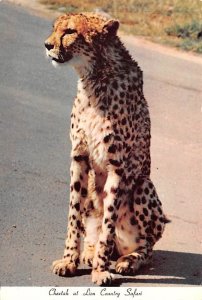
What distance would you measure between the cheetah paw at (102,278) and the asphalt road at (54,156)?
0.23ft

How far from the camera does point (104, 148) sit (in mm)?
4039

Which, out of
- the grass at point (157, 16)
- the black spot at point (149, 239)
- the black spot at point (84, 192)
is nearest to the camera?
the black spot at point (84, 192)

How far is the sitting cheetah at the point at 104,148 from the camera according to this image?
3982mm

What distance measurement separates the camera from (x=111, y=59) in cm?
402

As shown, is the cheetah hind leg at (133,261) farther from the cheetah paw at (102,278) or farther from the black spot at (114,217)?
the black spot at (114,217)

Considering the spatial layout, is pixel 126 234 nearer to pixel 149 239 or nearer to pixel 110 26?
pixel 149 239

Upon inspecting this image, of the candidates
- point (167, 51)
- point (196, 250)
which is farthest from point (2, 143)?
point (167, 51)

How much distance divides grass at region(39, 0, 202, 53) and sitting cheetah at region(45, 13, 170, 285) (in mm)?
1769

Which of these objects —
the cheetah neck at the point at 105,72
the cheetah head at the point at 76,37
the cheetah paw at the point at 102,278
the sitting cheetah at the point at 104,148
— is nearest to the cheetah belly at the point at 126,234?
the sitting cheetah at the point at 104,148

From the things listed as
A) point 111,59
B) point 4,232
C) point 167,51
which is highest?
point 111,59

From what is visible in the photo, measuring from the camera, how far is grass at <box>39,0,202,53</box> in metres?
6.16

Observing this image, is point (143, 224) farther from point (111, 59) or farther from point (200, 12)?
point (200, 12)

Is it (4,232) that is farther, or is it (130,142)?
(4,232)

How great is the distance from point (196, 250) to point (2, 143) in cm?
175
